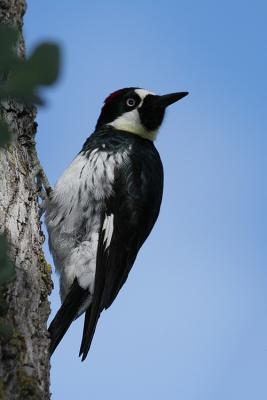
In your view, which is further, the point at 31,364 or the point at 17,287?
the point at 17,287

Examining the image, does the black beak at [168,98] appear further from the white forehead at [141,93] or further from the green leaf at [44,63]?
the green leaf at [44,63]

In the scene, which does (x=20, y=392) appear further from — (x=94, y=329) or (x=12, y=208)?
(x=94, y=329)

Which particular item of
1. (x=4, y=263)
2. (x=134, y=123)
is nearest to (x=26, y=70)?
(x=4, y=263)

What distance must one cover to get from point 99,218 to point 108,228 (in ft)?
0.28

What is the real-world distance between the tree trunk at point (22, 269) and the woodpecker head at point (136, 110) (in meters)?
1.23

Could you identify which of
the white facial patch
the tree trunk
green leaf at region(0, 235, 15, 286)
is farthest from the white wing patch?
green leaf at region(0, 235, 15, 286)

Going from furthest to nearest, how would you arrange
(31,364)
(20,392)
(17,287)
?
(17,287) < (31,364) < (20,392)

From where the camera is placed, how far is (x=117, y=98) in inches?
172

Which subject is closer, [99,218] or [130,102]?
[99,218]

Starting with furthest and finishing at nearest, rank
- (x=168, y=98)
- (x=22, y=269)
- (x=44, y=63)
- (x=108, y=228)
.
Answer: (x=168, y=98) < (x=108, y=228) < (x=22, y=269) < (x=44, y=63)

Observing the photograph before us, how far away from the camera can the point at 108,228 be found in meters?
3.28

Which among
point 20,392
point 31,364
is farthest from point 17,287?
point 20,392

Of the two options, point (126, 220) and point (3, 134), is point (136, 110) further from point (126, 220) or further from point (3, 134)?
point (3, 134)

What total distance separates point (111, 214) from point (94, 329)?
0.73 m
